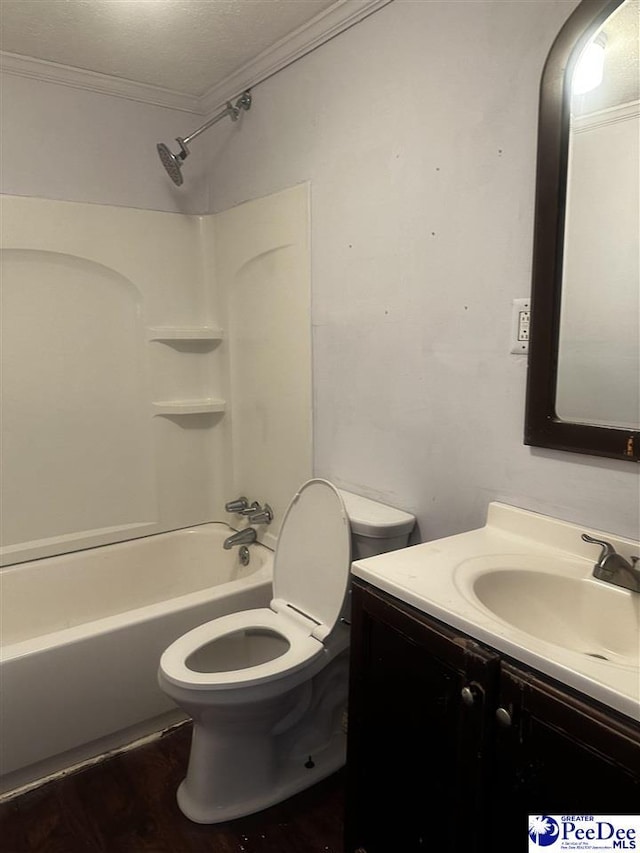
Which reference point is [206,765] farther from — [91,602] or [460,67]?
[460,67]

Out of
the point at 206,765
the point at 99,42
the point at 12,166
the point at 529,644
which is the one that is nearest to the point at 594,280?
the point at 529,644

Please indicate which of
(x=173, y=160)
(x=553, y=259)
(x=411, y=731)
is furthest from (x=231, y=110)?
(x=411, y=731)

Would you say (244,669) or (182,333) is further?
(182,333)

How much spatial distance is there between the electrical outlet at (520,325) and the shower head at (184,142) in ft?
5.00

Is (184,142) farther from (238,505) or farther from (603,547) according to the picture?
(603,547)

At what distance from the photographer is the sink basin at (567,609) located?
1164 mm

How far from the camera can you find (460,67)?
1504 mm

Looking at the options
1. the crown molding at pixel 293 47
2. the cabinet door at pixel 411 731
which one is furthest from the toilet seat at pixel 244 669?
the crown molding at pixel 293 47

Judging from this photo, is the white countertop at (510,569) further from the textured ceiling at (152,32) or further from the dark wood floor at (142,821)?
the textured ceiling at (152,32)

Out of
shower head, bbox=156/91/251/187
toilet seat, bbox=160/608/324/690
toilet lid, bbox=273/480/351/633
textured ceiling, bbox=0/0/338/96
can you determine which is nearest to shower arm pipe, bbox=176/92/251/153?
shower head, bbox=156/91/251/187

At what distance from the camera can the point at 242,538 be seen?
2.52m

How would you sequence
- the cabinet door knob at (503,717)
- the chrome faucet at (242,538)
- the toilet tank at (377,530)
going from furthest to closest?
the chrome faucet at (242,538) < the toilet tank at (377,530) < the cabinet door knob at (503,717)

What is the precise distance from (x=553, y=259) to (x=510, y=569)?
723mm

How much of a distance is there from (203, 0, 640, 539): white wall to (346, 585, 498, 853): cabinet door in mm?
488
